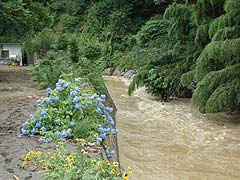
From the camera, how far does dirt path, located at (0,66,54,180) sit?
364 cm

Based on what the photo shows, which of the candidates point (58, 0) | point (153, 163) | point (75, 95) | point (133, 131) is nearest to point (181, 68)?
point (133, 131)

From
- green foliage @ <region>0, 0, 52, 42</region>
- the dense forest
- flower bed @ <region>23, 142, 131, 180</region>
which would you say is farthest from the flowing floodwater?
green foliage @ <region>0, 0, 52, 42</region>

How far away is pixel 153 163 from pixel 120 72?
1279 centimetres

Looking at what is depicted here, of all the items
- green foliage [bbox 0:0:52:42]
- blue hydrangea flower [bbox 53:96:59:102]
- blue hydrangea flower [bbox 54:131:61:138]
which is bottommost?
blue hydrangea flower [bbox 54:131:61:138]

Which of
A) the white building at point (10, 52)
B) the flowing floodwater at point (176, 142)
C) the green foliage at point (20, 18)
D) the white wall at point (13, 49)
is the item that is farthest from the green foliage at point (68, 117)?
the white wall at point (13, 49)

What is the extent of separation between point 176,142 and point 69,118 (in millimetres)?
3033

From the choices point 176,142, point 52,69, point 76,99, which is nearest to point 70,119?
point 76,99

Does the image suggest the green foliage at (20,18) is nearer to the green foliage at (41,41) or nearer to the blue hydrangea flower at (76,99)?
the green foliage at (41,41)

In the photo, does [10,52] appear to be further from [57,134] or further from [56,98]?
[57,134]

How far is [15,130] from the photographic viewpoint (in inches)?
202

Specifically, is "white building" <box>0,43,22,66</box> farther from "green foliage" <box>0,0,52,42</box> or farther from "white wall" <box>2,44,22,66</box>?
"green foliage" <box>0,0,52,42</box>

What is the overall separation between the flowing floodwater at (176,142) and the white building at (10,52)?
1088cm

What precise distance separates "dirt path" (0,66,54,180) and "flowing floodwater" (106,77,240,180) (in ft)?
5.52

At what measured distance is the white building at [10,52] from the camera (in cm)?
2009
